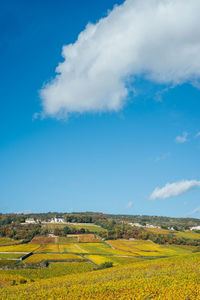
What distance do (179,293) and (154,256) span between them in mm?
68542

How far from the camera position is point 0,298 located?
3195 cm

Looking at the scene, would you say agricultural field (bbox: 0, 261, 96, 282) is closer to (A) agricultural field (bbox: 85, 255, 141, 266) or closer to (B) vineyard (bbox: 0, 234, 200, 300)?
(B) vineyard (bbox: 0, 234, 200, 300)

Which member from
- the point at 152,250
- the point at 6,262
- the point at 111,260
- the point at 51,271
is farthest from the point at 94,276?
the point at 152,250

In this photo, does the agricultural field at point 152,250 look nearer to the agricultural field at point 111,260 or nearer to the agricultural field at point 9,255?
the agricultural field at point 111,260

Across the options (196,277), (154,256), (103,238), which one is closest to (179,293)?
(196,277)

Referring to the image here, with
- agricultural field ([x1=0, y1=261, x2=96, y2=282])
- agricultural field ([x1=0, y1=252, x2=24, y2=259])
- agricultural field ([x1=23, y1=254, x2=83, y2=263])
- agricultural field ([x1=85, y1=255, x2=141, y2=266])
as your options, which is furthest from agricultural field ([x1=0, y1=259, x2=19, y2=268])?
agricultural field ([x1=85, y1=255, x2=141, y2=266])

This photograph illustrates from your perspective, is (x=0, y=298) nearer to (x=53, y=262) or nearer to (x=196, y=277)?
(x=196, y=277)

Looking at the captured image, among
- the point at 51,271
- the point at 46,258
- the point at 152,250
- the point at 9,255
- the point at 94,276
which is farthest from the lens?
the point at 152,250

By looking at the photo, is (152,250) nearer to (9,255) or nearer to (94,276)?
(9,255)

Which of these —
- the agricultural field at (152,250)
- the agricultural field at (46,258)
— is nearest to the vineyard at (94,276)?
the agricultural field at (46,258)

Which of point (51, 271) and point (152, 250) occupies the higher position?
point (51, 271)

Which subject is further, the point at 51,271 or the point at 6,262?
the point at 6,262

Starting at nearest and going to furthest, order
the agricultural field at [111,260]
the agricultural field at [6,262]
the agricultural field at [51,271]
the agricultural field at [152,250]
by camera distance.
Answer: the agricultural field at [51,271], the agricultural field at [6,262], the agricultural field at [111,260], the agricultural field at [152,250]

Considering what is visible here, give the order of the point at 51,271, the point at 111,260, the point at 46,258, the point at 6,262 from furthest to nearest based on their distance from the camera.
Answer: the point at 111,260 → the point at 46,258 → the point at 6,262 → the point at 51,271
